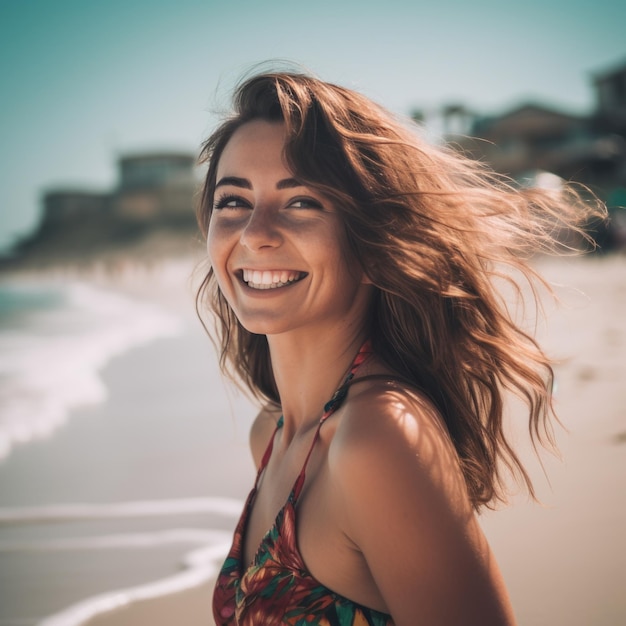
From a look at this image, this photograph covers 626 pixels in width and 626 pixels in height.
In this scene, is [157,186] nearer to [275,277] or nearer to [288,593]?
[275,277]

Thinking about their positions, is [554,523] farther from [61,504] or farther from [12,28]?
[12,28]

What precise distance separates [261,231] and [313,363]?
1.32 ft

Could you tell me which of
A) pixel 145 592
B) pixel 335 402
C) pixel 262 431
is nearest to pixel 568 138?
pixel 145 592

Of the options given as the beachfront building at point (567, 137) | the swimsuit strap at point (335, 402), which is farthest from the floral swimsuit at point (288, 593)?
the beachfront building at point (567, 137)

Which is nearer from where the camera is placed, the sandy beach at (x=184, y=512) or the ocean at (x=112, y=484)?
the sandy beach at (x=184, y=512)

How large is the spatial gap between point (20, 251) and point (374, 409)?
9874cm

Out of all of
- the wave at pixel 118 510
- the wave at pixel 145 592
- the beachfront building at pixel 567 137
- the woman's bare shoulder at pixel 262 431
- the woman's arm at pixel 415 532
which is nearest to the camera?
the woman's arm at pixel 415 532

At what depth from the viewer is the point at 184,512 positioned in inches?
165

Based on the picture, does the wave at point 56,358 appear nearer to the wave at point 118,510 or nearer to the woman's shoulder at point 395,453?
the wave at point 118,510

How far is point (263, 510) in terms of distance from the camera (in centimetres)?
175

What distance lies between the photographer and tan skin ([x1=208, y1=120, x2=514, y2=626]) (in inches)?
45.8

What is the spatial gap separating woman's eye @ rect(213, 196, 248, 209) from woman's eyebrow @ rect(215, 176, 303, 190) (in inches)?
1.5

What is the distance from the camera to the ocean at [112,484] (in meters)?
3.29

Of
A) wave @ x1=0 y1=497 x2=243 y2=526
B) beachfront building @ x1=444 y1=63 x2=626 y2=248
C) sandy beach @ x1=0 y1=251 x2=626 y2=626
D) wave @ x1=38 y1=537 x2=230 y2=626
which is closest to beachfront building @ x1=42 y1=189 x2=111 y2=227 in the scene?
beachfront building @ x1=444 y1=63 x2=626 y2=248
